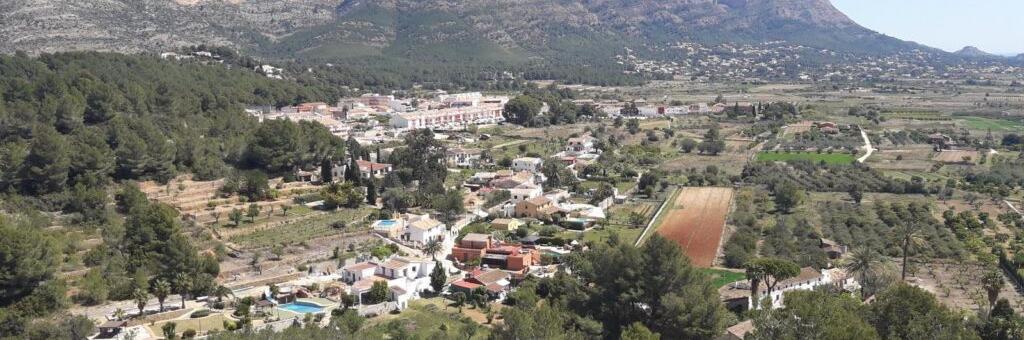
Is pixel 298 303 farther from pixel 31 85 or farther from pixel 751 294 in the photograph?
pixel 31 85

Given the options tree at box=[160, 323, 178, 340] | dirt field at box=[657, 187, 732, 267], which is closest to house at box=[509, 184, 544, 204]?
dirt field at box=[657, 187, 732, 267]

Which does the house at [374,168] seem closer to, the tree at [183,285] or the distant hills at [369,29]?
the tree at [183,285]

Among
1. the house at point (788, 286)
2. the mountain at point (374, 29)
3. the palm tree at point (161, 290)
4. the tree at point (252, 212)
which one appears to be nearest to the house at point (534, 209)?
the tree at point (252, 212)

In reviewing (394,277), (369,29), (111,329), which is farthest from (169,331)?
(369,29)

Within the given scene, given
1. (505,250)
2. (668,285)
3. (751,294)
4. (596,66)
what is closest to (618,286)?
(668,285)

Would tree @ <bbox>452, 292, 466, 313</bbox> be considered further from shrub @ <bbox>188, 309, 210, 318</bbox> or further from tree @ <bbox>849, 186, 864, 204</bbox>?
tree @ <bbox>849, 186, 864, 204</bbox>

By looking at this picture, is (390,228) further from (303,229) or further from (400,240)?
(303,229)
